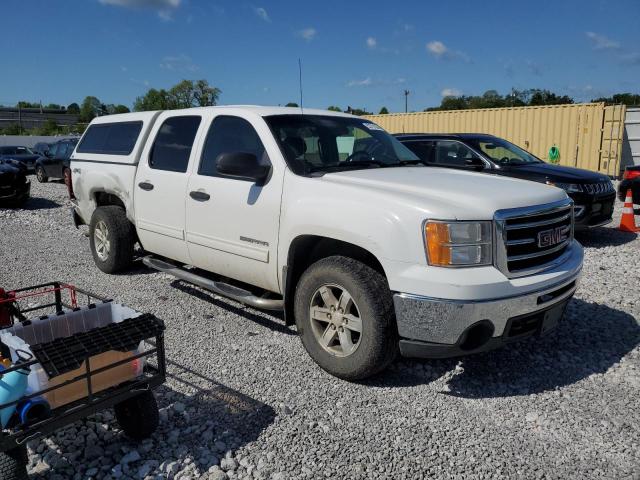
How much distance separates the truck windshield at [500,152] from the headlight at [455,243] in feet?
19.8

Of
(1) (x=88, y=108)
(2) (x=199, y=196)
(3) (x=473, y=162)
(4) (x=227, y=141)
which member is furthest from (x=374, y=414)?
(1) (x=88, y=108)

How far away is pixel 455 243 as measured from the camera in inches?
125

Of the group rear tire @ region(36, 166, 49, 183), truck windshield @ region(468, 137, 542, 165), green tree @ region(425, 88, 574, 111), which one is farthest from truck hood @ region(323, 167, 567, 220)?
green tree @ region(425, 88, 574, 111)

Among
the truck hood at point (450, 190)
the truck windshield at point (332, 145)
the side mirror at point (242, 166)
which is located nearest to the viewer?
the truck hood at point (450, 190)

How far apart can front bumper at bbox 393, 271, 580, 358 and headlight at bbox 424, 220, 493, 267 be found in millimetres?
238

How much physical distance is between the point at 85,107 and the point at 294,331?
114 meters

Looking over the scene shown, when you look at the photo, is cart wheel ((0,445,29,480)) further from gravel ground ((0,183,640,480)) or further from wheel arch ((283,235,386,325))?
wheel arch ((283,235,386,325))

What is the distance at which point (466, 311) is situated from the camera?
313 centimetres

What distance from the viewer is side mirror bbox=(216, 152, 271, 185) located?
3998mm

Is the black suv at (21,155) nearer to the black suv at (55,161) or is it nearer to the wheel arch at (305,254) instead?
the black suv at (55,161)

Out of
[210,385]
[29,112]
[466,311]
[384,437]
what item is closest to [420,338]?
[466,311]

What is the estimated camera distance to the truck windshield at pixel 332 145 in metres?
4.25

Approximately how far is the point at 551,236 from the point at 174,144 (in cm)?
348

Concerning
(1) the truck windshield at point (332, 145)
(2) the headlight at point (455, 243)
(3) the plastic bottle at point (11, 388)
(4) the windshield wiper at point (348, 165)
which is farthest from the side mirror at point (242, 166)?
(3) the plastic bottle at point (11, 388)
